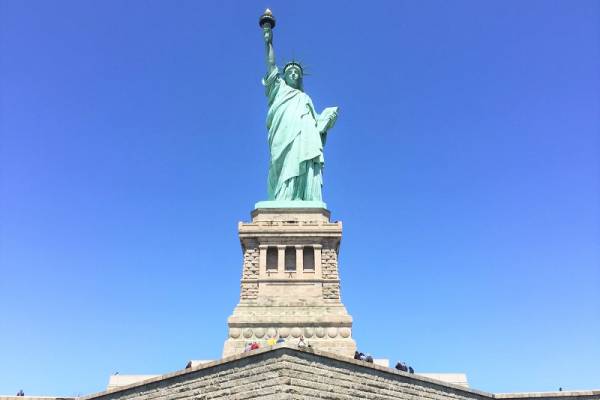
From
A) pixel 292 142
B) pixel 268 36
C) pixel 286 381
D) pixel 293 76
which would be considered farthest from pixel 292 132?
pixel 286 381

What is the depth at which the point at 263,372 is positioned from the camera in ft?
39.7

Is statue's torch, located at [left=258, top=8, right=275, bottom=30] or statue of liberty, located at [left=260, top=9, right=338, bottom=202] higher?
statue's torch, located at [left=258, top=8, right=275, bottom=30]

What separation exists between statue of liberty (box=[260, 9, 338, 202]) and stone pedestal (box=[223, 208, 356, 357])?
2.16 meters

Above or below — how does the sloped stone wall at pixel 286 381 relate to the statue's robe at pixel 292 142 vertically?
below

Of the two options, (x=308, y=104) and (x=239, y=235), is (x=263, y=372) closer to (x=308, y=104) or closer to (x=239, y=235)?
(x=239, y=235)

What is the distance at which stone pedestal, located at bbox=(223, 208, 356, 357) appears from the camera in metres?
21.7

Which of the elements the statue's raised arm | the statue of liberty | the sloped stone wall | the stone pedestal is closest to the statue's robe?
the statue of liberty

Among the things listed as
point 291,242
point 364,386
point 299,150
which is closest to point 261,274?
point 291,242

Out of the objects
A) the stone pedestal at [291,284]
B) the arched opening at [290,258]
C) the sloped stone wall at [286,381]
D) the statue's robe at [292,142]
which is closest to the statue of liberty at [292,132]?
the statue's robe at [292,142]

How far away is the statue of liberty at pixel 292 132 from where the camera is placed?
27500 millimetres

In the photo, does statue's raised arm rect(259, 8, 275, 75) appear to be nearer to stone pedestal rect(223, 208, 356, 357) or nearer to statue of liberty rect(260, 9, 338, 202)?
statue of liberty rect(260, 9, 338, 202)

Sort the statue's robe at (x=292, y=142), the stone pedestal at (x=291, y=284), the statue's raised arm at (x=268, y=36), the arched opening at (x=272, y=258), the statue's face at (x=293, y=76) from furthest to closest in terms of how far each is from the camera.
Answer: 1. the statue's face at (x=293, y=76)
2. the statue's raised arm at (x=268, y=36)
3. the statue's robe at (x=292, y=142)
4. the arched opening at (x=272, y=258)
5. the stone pedestal at (x=291, y=284)

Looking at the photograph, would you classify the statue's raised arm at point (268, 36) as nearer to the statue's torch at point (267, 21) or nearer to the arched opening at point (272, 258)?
the statue's torch at point (267, 21)

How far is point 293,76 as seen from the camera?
30906 mm
